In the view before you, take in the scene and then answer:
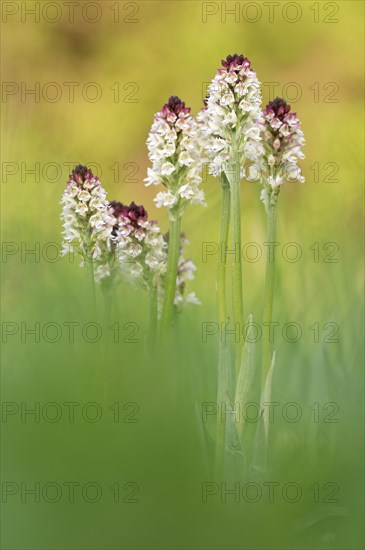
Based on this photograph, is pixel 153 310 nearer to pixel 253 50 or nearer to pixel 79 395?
pixel 79 395

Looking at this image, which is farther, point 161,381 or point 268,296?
point 268,296

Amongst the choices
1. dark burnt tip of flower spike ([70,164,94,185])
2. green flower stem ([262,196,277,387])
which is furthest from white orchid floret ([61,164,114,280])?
green flower stem ([262,196,277,387])

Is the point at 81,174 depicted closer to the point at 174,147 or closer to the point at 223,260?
the point at 174,147

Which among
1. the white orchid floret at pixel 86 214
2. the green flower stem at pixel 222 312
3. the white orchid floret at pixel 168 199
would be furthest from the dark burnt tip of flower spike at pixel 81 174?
the green flower stem at pixel 222 312

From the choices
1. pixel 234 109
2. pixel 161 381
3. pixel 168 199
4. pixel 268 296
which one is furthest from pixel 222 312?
pixel 161 381

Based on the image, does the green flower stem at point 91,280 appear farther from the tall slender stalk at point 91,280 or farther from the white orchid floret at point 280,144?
the white orchid floret at point 280,144

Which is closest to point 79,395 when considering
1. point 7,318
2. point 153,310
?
point 7,318
